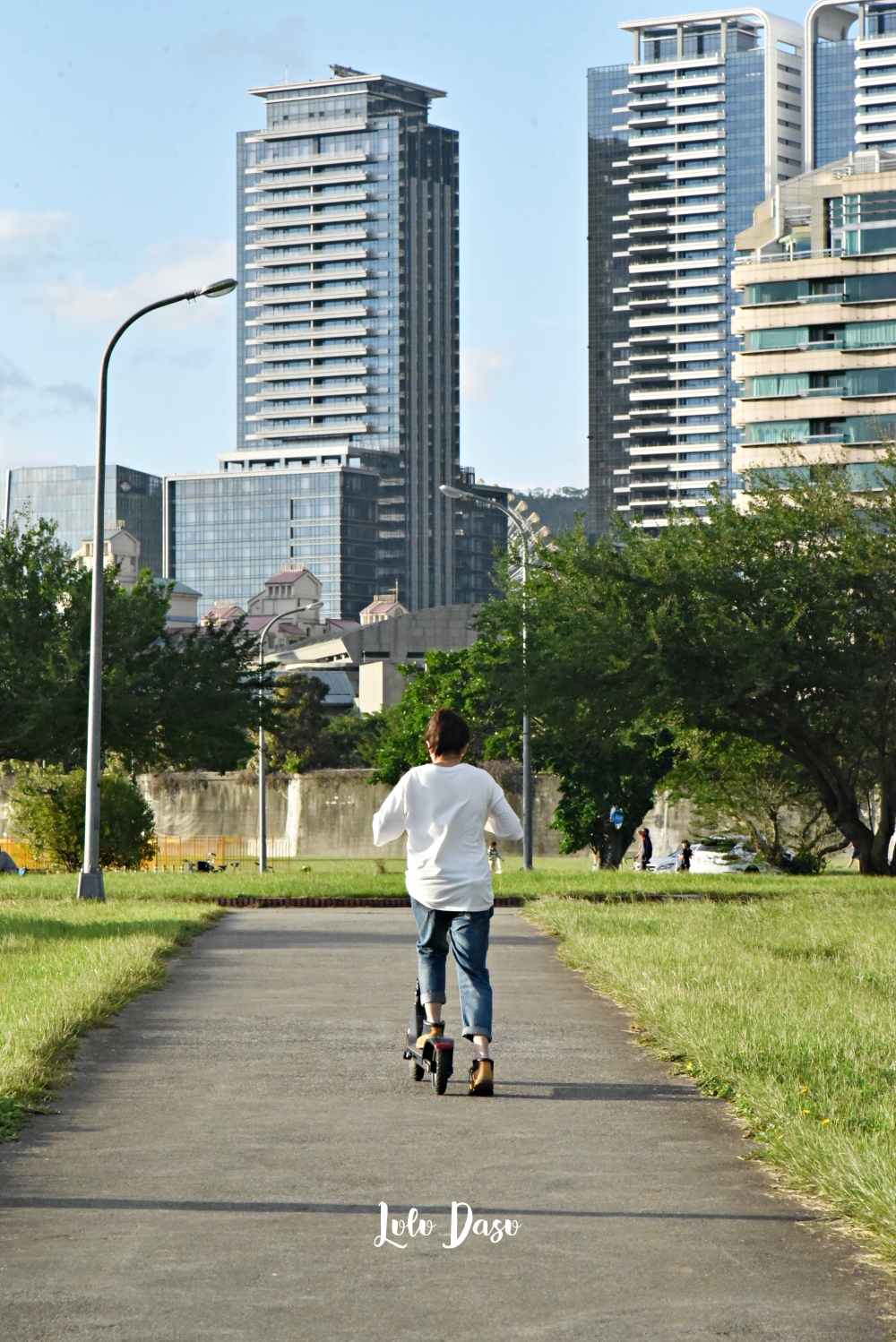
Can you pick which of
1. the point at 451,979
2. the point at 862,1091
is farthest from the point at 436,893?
the point at 451,979

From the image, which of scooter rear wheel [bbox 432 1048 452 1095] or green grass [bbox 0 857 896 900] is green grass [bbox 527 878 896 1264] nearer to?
scooter rear wheel [bbox 432 1048 452 1095]

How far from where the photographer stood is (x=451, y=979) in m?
13.4

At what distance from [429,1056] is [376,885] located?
18.8 meters

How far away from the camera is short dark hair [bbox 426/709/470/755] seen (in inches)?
335

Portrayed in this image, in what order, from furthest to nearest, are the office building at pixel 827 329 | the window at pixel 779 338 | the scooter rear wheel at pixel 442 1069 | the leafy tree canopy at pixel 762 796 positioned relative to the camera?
1. the window at pixel 779 338
2. the office building at pixel 827 329
3. the leafy tree canopy at pixel 762 796
4. the scooter rear wheel at pixel 442 1069

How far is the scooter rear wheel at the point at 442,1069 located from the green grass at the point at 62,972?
5.81 ft

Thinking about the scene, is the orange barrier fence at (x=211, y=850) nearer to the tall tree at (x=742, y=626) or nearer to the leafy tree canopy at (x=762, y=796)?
the leafy tree canopy at (x=762, y=796)

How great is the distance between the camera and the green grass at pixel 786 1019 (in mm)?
6238

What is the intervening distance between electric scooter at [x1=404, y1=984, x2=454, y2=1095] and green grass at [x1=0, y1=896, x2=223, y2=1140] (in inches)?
66.4

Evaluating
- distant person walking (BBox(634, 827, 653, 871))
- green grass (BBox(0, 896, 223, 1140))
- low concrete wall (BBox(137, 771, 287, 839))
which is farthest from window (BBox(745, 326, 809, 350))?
green grass (BBox(0, 896, 223, 1140))

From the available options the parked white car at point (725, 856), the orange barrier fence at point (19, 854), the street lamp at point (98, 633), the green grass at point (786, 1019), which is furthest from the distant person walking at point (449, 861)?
the parked white car at point (725, 856)

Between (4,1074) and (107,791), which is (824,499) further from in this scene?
(4,1074)

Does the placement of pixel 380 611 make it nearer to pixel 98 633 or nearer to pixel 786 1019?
pixel 98 633

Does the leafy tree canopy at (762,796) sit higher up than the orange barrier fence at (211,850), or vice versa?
the leafy tree canopy at (762,796)
